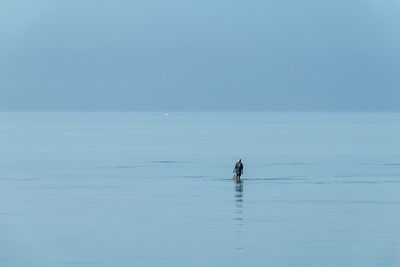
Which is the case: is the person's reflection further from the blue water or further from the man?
the man

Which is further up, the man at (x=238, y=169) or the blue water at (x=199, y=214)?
the man at (x=238, y=169)

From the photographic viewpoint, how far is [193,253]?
Result: 1486 inches

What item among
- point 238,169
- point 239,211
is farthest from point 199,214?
point 238,169

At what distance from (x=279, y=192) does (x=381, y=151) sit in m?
57.3

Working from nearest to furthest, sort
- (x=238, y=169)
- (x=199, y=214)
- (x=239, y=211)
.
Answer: (x=199, y=214) → (x=239, y=211) → (x=238, y=169)

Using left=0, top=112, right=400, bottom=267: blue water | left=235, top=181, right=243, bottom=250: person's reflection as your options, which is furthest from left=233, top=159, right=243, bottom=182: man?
left=0, top=112, right=400, bottom=267: blue water

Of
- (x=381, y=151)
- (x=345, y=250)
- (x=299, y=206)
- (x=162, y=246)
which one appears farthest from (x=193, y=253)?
(x=381, y=151)

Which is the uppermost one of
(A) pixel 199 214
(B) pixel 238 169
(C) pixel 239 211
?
(B) pixel 238 169

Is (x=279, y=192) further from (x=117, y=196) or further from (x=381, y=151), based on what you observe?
(x=381, y=151)

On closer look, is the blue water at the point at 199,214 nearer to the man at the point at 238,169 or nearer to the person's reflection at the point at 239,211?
the person's reflection at the point at 239,211

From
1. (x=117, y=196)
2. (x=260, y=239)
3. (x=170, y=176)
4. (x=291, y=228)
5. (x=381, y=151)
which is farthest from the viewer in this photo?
(x=381, y=151)

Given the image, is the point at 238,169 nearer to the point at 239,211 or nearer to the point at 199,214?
the point at 239,211

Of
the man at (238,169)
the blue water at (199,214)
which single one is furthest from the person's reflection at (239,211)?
the man at (238,169)

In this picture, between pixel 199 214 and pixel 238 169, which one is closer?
pixel 199 214
